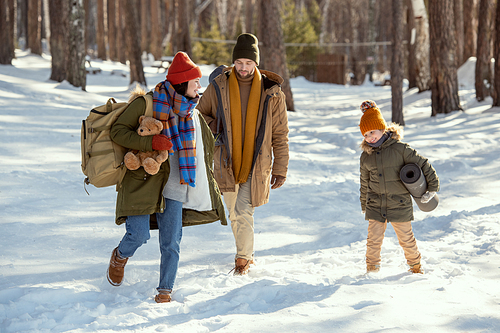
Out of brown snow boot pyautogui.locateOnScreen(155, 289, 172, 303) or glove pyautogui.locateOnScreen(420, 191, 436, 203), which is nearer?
brown snow boot pyautogui.locateOnScreen(155, 289, 172, 303)

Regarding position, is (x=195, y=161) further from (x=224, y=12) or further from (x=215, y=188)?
(x=224, y=12)

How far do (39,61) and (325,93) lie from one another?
43.9 ft

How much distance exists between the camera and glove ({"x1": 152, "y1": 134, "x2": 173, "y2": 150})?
10.2 ft

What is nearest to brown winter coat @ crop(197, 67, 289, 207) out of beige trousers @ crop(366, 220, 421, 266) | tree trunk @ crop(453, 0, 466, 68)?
beige trousers @ crop(366, 220, 421, 266)

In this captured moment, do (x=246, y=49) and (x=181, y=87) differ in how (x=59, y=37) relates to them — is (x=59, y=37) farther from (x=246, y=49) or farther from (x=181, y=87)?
(x=181, y=87)

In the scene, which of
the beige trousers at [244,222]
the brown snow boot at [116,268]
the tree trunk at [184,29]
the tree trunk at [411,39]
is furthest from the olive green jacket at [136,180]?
the tree trunk at [411,39]

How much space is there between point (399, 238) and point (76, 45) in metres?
10.7

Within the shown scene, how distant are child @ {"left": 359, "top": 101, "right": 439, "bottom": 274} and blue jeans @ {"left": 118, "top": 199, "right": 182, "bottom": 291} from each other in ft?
5.30

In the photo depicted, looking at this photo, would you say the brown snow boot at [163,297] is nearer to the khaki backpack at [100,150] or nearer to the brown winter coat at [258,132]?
the khaki backpack at [100,150]

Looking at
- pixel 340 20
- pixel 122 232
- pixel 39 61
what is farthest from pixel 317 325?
pixel 340 20

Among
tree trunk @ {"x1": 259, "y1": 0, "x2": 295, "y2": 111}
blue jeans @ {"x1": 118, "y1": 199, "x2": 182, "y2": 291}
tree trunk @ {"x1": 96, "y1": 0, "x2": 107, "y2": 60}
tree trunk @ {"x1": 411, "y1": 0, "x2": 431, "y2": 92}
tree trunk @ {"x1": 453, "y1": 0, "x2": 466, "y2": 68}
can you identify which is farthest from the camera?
tree trunk @ {"x1": 96, "y1": 0, "x2": 107, "y2": 60}

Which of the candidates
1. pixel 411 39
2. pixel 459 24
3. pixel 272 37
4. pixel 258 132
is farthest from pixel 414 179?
pixel 459 24

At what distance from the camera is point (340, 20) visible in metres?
45.5

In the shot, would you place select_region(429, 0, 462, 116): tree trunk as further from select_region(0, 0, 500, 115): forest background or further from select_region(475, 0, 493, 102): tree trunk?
select_region(475, 0, 493, 102): tree trunk
